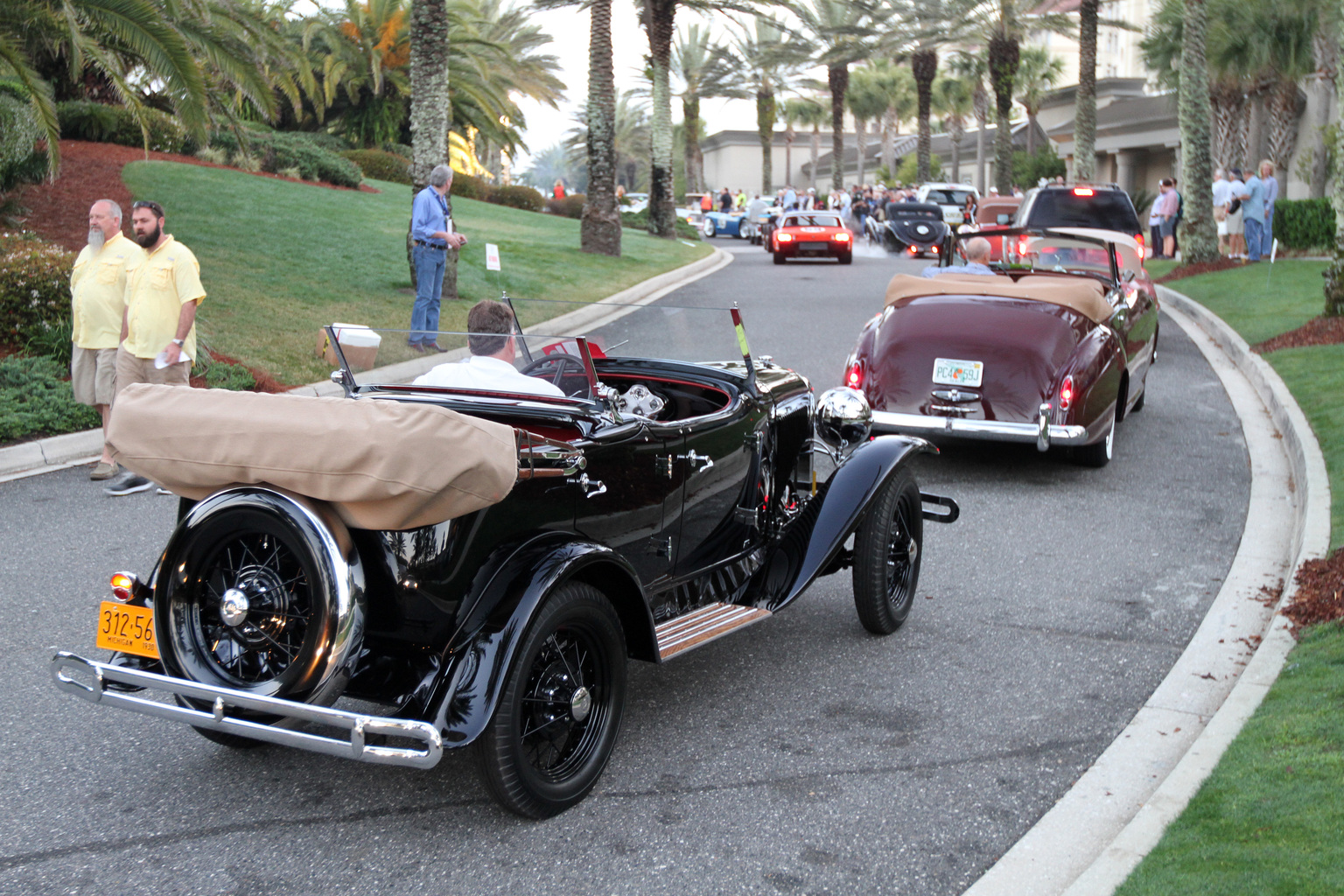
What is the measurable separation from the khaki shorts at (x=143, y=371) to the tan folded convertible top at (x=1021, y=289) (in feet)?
16.4

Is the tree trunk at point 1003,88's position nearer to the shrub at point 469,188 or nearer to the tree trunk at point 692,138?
the shrub at point 469,188

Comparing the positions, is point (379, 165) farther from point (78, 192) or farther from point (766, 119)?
point (766, 119)

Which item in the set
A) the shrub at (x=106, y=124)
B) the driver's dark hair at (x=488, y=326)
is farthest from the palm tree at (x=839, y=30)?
the driver's dark hair at (x=488, y=326)

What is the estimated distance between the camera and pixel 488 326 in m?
4.49

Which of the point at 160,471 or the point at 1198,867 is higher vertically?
the point at 160,471

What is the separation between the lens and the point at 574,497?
3.90 metres

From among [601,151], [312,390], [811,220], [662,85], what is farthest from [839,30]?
[312,390]

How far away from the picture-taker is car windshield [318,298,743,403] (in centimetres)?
434

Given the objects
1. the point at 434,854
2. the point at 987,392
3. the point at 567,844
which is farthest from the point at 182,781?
the point at 987,392

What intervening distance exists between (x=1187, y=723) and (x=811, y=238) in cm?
2384

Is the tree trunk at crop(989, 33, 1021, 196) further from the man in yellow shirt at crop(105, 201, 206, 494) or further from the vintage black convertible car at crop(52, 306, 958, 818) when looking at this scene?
the vintage black convertible car at crop(52, 306, 958, 818)

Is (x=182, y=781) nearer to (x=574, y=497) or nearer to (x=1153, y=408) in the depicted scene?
(x=574, y=497)

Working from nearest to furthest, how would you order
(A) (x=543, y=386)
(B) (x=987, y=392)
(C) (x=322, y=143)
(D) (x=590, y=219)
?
(A) (x=543, y=386) → (B) (x=987, y=392) → (D) (x=590, y=219) → (C) (x=322, y=143)

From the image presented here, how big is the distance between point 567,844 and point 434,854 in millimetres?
388
